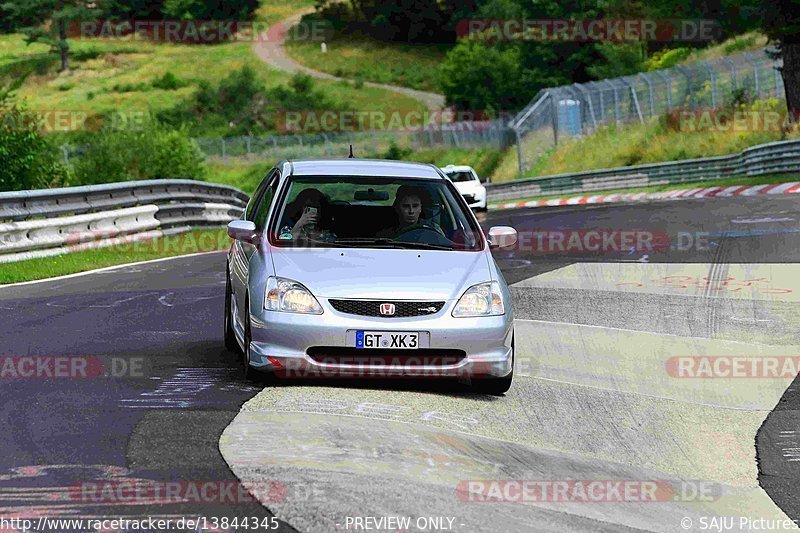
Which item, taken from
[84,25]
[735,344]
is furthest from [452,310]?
[84,25]

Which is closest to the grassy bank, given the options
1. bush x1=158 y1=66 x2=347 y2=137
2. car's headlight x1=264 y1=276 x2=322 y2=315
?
car's headlight x1=264 y1=276 x2=322 y2=315

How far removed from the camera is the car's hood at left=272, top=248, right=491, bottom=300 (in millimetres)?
9008

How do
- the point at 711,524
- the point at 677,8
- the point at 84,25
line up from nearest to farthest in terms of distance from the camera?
the point at 711,524 < the point at 677,8 < the point at 84,25

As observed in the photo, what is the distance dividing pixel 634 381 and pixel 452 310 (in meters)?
2.26

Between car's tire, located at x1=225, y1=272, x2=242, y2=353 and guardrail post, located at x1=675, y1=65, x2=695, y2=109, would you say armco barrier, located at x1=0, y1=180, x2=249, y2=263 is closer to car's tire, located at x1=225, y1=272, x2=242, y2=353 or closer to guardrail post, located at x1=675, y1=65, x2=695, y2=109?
car's tire, located at x1=225, y1=272, x2=242, y2=353

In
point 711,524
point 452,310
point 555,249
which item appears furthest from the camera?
point 555,249

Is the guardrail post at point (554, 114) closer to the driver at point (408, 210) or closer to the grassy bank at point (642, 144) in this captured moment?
the grassy bank at point (642, 144)

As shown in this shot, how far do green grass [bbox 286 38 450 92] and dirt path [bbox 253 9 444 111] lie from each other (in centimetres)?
103

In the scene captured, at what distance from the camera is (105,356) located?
1055cm

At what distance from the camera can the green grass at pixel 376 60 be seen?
12450 cm

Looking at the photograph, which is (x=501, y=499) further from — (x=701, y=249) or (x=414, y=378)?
(x=701, y=249)

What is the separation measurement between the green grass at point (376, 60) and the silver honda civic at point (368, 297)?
112 meters

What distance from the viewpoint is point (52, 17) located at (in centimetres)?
13025

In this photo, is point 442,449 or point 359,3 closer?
point 442,449
